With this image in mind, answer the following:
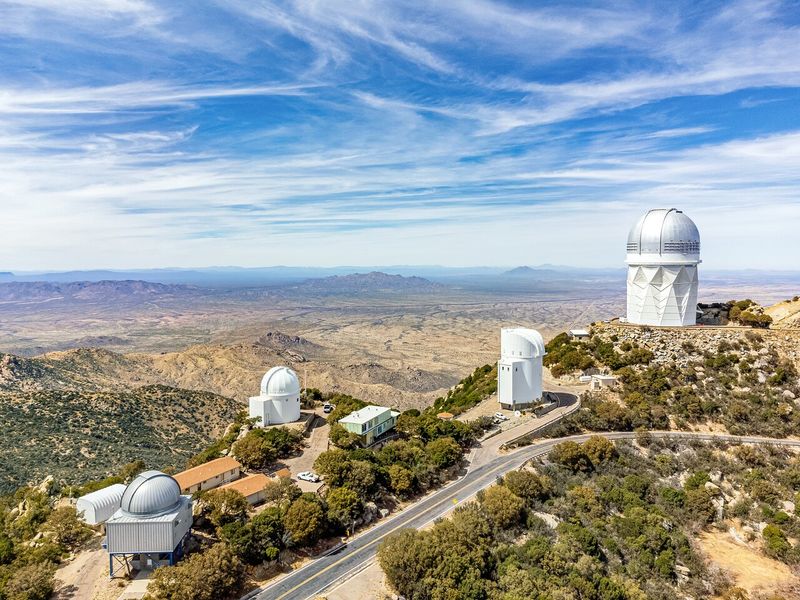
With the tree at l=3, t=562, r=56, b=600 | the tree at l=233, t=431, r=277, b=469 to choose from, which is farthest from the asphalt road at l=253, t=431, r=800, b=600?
the tree at l=233, t=431, r=277, b=469

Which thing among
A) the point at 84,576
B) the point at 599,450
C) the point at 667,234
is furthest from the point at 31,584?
the point at 667,234

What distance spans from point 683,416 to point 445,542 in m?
26.8

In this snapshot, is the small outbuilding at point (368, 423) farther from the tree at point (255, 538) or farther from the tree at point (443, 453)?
the tree at point (255, 538)

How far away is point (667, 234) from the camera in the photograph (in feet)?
147

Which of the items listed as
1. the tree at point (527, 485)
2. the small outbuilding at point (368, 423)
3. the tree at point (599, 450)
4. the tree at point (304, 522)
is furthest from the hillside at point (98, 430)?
the tree at point (599, 450)

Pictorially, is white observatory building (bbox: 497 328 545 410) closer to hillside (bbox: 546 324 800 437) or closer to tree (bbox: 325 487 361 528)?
hillside (bbox: 546 324 800 437)

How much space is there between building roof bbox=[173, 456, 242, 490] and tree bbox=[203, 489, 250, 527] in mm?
3391

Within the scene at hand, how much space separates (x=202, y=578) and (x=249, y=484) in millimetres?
8579

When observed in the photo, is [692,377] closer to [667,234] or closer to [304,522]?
Result: [667,234]

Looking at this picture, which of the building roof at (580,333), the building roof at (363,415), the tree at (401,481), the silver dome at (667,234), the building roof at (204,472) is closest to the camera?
the building roof at (204,472)

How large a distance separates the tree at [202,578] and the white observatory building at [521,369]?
25.9 m

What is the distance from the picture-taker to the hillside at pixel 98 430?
1649 inches

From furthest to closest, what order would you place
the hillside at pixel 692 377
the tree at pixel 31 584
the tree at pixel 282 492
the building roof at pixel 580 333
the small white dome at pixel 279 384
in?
1. the building roof at pixel 580 333
2. the small white dome at pixel 279 384
3. the hillside at pixel 692 377
4. the tree at pixel 282 492
5. the tree at pixel 31 584

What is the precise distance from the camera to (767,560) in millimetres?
25562
